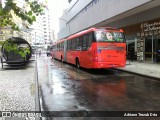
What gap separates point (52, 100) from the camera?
29.8ft

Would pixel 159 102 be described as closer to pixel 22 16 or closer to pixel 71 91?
pixel 71 91

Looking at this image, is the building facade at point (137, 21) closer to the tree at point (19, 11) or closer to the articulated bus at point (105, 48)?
the articulated bus at point (105, 48)

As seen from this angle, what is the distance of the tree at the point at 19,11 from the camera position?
3822 millimetres

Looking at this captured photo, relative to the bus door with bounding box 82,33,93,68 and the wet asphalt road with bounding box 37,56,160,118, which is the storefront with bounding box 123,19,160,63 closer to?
the bus door with bounding box 82,33,93,68

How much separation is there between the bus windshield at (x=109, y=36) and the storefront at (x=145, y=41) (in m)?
5.92

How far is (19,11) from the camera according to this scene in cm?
405

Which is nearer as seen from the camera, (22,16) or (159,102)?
(22,16)

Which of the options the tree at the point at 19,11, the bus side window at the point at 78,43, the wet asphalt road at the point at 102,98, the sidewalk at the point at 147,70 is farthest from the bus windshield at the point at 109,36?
the tree at the point at 19,11

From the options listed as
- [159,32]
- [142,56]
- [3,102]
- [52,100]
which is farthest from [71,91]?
[142,56]

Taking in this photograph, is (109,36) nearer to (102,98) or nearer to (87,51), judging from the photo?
(87,51)

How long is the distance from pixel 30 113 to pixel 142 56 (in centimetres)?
2067

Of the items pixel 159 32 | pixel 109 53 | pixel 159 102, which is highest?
pixel 159 32

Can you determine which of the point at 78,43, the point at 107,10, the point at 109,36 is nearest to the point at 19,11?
the point at 109,36

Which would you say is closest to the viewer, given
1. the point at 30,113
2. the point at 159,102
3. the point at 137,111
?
the point at 30,113
